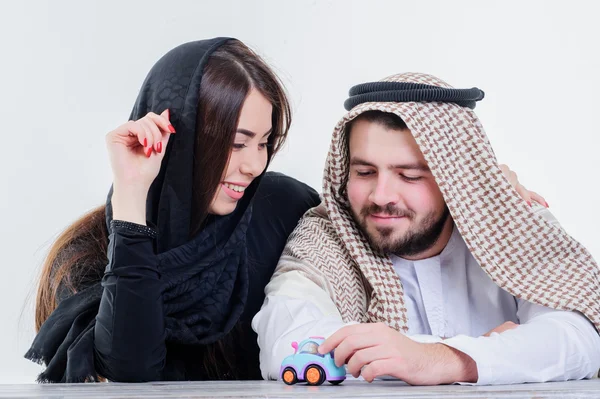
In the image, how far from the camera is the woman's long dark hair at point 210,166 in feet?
6.79

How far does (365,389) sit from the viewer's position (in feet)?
4.93

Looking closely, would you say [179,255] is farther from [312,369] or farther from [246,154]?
[312,369]

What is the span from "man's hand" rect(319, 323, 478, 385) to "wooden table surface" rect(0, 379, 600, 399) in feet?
0.11

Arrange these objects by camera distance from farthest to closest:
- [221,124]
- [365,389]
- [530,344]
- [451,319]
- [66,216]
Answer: [66,216]
[451,319]
[221,124]
[530,344]
[365,389]

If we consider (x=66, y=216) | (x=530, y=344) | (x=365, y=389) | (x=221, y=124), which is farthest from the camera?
(x=66, y=216)

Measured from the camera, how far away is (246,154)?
6.89 ft

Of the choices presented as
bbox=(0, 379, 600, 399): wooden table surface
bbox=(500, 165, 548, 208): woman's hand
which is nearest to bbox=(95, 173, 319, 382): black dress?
bbox=(0, 379, 600, 399): wooden table surface

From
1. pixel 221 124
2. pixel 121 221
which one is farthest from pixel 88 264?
pixel 221 124

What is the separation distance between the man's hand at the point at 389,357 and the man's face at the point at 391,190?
1.74 feet

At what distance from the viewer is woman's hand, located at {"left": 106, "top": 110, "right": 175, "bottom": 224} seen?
6.30ft

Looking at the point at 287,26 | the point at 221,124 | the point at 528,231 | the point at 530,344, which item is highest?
the point at 287,26

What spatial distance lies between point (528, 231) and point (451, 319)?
1.02 feet

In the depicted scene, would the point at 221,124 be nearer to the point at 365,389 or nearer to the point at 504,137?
the point at 365,389

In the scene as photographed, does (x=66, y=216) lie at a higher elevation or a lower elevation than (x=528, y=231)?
lower
